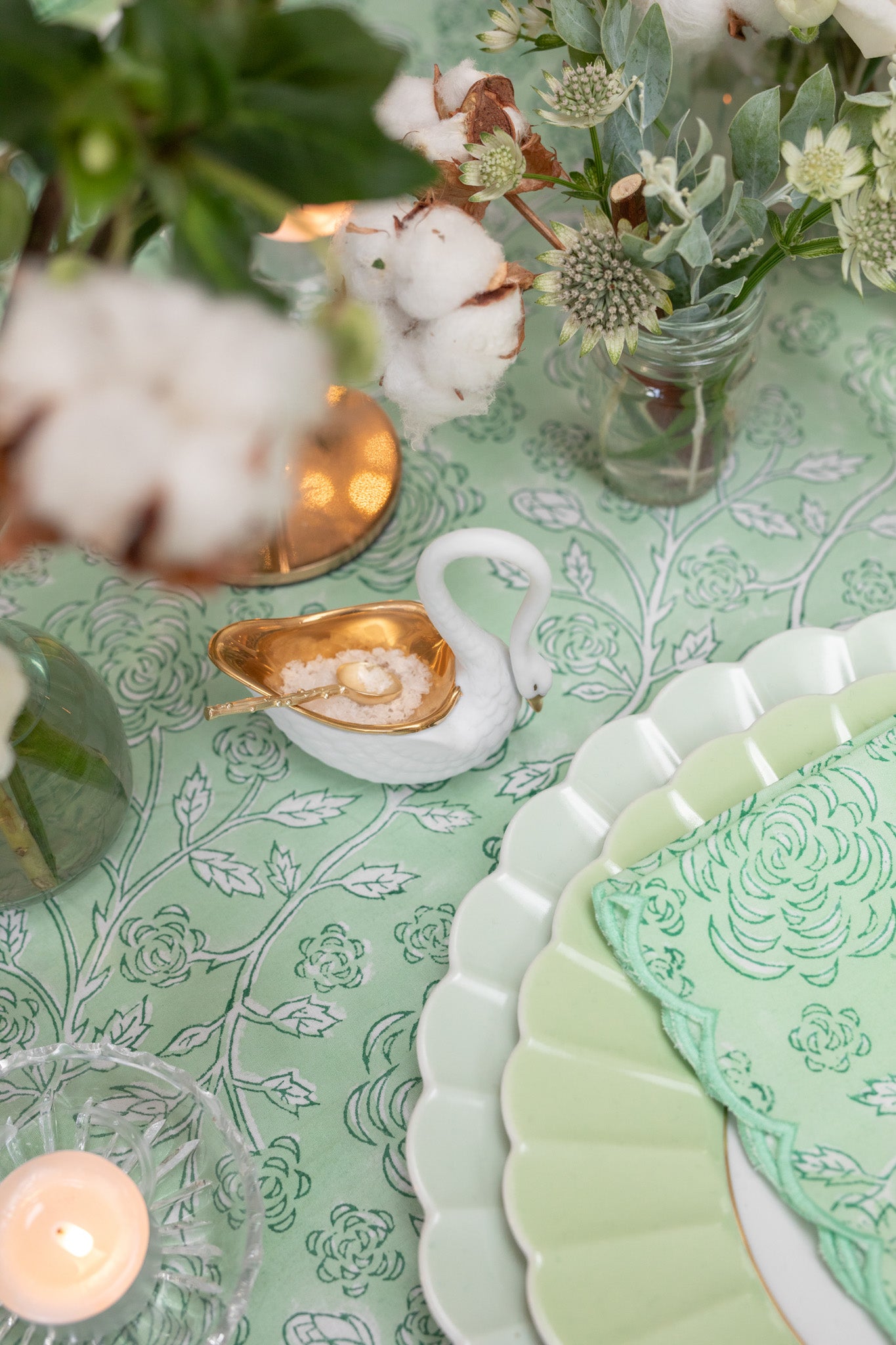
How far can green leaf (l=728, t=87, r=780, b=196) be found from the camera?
540 mm

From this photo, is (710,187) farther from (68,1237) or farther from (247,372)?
(68,1237)

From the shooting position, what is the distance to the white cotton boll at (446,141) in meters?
0.54

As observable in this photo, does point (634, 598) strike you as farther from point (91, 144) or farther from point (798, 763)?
point (91, 144)

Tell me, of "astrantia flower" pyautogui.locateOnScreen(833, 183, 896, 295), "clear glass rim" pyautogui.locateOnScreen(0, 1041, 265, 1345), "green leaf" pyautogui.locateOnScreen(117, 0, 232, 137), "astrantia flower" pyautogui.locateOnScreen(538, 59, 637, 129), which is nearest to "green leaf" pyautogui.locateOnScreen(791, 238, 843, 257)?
"astrantia flower" pyautogui.locateOnScreen(833, 183, 896, 295)

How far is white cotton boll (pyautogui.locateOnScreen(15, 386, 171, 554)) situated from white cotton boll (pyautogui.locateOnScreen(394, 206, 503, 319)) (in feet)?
0.99

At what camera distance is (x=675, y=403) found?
2.28ft

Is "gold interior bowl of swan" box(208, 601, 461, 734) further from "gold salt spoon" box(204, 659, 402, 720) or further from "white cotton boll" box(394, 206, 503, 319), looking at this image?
"white cotton boll" box(394, 206, 503, 319)

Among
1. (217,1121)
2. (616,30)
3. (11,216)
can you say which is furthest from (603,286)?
(217,1121)

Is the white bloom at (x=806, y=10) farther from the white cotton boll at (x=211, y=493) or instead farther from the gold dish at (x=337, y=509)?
the white cotton boll at (x=211, y=493)

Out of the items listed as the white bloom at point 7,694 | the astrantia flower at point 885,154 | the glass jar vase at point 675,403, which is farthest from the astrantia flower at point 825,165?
the white bloom at point 7,694

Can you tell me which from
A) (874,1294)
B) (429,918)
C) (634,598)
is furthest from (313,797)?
(874,1294)

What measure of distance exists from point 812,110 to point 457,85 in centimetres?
19

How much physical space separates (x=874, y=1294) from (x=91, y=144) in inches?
19.7

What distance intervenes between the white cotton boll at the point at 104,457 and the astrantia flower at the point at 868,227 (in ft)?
1.43
